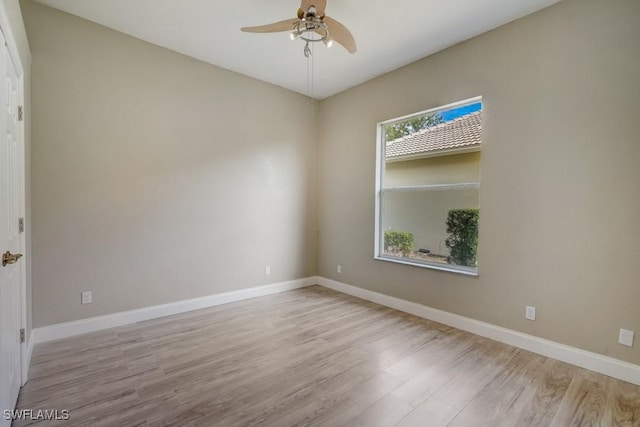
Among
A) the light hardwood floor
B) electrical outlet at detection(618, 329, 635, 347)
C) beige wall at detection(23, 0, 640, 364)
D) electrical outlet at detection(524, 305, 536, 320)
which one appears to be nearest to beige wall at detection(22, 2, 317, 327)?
beige wall at detection(23, 0, 640, 364)

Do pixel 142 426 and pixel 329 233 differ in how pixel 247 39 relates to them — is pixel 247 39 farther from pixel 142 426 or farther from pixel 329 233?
→ pixel 142 426

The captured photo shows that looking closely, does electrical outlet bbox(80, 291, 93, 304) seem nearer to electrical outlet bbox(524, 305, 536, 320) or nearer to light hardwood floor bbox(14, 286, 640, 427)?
light hardwood floor bbox(14, 286, 640, 427)

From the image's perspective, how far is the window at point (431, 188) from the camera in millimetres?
3133

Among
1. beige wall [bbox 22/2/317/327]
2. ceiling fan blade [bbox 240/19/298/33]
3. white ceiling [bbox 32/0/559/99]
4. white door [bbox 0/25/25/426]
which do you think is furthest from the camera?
beige wall [bbox 22/2/317/327]

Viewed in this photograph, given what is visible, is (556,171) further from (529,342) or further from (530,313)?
(529,342)

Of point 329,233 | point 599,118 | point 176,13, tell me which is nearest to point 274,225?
point 329,233

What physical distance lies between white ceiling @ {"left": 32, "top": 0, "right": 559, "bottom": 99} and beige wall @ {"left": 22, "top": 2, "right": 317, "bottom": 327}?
251 mm

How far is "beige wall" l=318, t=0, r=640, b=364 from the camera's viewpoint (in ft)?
7.19

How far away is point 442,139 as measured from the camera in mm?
3377

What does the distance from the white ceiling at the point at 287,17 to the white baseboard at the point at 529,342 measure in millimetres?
2948

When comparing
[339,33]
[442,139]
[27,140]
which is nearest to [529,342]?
[442,139]

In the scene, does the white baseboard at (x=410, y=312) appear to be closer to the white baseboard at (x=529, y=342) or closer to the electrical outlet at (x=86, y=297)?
the white baseboard at (x=529, y=342)

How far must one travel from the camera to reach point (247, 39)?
3.13 m

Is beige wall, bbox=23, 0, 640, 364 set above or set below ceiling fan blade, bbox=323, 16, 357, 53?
below
